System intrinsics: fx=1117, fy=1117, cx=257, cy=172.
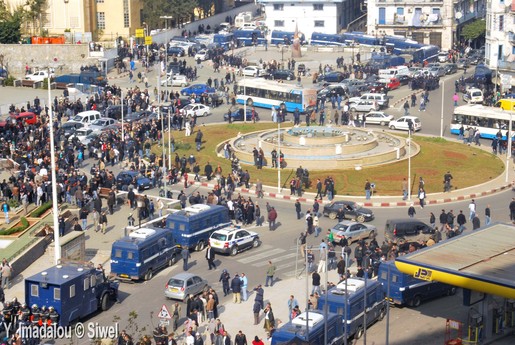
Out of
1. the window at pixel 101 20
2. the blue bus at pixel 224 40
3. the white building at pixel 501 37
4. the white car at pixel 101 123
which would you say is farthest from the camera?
the blue bus at pixel 224 40

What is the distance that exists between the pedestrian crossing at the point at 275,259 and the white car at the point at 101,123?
2486 centimetres

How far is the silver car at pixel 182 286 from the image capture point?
43094 mm

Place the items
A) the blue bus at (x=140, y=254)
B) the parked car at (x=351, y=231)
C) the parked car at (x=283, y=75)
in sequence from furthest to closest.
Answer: the parked car at (x=283, y=75), the parked car at (x=351, y=231), the blue bus at (x=140, y=254)

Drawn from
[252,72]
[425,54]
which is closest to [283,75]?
[252,72]

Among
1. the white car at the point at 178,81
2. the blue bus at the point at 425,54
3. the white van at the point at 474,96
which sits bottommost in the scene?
the white van at the point at 474,96

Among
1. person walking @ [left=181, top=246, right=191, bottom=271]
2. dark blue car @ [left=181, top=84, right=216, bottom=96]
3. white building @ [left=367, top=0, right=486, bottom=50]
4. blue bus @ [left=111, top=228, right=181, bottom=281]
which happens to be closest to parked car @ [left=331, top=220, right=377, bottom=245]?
person walking @ [left=181, top=246, right=191, bottom=271]

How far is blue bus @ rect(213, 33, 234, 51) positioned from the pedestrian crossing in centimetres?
5995

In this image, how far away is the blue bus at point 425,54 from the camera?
10044cm

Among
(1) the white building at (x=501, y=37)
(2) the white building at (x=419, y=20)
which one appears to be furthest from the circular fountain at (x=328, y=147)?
(2) the white building at (x=419, y=20)

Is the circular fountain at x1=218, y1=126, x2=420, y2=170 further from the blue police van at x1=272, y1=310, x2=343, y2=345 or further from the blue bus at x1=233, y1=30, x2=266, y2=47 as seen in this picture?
the blue bus at x1=233, y1=30, x2=266, y2=47

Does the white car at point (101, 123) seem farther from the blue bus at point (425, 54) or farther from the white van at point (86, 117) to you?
the blue bus at point (425, 54)

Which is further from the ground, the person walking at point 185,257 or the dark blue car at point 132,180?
the dark blue car at point 132,180

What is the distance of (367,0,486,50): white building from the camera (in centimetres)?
11125

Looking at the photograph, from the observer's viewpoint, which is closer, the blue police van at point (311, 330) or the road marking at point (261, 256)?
the blue police van at point (311, 330)
